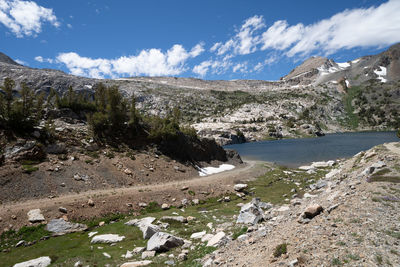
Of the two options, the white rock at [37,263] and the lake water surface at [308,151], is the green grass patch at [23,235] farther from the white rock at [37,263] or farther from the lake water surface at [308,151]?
the lake water surface at [308,151]

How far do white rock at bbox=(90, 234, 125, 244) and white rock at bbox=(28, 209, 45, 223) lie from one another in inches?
338

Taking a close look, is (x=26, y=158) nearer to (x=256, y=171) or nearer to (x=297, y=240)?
(x=297, y=240)

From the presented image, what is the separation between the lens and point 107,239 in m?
18.2

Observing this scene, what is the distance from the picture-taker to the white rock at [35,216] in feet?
72.0

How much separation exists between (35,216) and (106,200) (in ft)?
24.3

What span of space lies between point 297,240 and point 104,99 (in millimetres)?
51445

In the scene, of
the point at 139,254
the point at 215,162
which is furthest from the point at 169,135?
the point at 139,254

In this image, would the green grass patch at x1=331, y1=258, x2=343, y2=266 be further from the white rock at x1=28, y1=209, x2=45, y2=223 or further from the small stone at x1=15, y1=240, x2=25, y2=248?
the white rock at x1=28, y1=209, x2=45, y2=223

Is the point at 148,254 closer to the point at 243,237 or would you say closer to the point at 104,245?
the point at 104,245

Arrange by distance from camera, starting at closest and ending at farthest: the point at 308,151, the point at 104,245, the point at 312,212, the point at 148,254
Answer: the point at 312,212 < the point at 148,254 < the point at 104,245 < the point at 308,151

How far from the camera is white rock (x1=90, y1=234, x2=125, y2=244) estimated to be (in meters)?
17.9

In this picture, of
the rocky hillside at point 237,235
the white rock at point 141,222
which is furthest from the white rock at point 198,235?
the white rock at point 141,222

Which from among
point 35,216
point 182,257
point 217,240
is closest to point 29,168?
point 35,216

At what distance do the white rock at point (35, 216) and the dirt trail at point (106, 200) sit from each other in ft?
1.25
